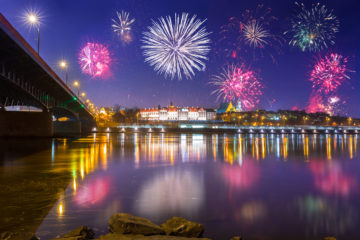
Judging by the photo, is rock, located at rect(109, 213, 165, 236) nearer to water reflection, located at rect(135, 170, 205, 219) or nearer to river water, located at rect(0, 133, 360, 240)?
river water, located at rect(0, 133, 360, 240)

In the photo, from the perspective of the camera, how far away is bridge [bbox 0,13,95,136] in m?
24.8

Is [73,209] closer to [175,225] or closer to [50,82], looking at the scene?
[175,225]

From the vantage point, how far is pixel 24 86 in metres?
39.4


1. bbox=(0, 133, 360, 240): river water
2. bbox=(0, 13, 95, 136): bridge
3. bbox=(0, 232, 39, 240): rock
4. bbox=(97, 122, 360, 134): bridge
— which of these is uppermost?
bbox=(0, 13, 95, 136): bridge

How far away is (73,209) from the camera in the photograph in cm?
953

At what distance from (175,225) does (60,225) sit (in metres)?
2.77

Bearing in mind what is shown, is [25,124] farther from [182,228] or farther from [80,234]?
[182,228]

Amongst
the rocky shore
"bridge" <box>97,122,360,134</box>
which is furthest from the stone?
"bridge" <box>97,122,360,134</box>

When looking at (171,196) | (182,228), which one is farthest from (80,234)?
(171,196)

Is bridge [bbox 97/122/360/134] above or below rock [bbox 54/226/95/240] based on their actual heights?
above

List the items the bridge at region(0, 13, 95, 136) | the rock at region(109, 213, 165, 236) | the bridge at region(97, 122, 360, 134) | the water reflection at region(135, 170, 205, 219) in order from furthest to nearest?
the bridge at region(97, 122, 360, 134) → the bridge at region(0, 13, 95, 136) → the water reflection at region(135, 170, 205, 219) → the rock at region(109, 213, 165, 236)

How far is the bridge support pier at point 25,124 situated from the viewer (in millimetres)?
52375

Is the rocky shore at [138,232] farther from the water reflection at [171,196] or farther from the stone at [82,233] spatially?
the water reflection at [171,196]

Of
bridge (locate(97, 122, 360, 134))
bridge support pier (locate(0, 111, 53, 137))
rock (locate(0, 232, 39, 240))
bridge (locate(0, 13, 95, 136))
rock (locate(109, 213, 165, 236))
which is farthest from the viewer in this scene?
bridge (locate(97, 122, 360, 134))
